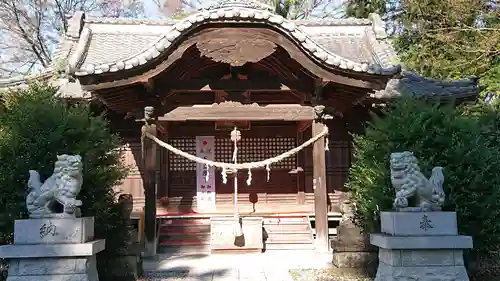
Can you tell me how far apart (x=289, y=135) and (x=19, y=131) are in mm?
7515

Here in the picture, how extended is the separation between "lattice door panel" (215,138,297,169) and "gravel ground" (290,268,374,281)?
488 cm

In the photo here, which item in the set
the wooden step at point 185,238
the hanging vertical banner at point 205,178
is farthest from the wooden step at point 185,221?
the hanging vertical banner at point 205,178

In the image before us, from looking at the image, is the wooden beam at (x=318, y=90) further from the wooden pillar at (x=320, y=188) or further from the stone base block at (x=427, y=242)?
the stone base block at (x=427, y=242)

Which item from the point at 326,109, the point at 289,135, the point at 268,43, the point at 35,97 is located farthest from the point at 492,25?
the point at 35,97

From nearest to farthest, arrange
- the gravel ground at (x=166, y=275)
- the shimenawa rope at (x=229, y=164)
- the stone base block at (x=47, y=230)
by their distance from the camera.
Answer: the stone base block at (x=47, y=230)
the gravel ground at (x=166, y=275)
the shimenawa rope at (x=229, y=164)

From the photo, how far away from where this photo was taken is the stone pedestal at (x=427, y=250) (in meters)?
5.75

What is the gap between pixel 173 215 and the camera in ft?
38.3

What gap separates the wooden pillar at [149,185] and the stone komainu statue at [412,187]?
15.7ft

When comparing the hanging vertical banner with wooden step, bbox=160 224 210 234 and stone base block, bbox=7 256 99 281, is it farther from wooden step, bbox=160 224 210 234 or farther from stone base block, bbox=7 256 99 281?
stone base block, bbox=7 256 99 281

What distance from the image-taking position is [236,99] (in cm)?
930

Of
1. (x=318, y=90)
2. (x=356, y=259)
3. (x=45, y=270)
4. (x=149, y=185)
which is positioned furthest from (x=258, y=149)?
(x=45, y=270)

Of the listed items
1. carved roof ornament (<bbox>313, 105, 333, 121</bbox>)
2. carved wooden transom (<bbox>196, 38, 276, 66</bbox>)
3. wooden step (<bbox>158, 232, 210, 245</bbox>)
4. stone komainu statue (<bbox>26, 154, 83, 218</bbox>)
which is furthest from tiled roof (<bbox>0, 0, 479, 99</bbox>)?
wooden step (<bbox>158, 232, 210, 245</bbox>)

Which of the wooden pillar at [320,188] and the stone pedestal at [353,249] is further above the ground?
the wooden pillar at [320,188]

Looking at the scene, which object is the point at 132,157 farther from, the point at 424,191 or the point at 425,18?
the point at 425,18
